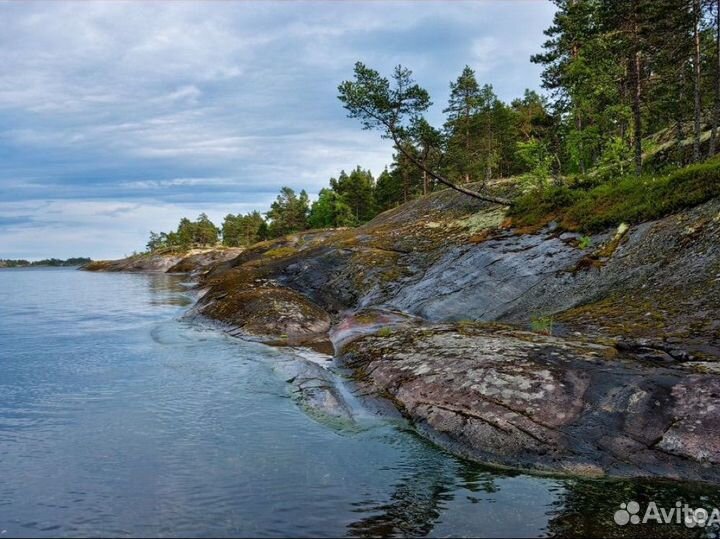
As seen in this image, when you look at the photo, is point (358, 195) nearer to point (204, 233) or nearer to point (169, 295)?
point (169, 295)

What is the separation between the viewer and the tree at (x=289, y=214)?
400 feet

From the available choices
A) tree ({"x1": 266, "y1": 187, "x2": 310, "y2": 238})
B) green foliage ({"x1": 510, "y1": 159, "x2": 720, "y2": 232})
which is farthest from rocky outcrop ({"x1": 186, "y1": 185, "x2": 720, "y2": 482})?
tree ({"x1": 266, "y1": 187, "x2": 310, "y2": 238})

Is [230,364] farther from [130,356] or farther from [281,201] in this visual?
[281,201]

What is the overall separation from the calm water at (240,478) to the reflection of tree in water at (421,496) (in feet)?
0.08

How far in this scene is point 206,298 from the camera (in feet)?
85.6

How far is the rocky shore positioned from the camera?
292 inches

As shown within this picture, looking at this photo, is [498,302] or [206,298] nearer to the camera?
[498,302]

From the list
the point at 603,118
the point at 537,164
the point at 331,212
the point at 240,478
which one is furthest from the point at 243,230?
the point at 240,478

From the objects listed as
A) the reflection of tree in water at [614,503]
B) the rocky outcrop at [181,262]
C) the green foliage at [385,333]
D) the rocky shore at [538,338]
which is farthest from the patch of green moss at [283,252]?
the rocky outcrop at [181,262]

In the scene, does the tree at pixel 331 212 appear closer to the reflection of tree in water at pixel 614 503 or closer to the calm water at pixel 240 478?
the calm water at pixel 240 478

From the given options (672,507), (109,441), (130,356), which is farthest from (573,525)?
(130,356)

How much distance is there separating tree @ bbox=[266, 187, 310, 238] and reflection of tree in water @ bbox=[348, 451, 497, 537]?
116m

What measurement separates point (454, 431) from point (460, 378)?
1.34m

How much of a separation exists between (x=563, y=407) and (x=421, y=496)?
321cm
